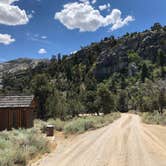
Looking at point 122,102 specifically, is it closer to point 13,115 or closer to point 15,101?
point 15,101

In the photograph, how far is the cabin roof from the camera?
3469 cm

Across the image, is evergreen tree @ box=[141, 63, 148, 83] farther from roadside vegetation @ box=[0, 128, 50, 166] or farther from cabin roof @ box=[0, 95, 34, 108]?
roadside vegetation @ box=[0, 128, 50, 166]

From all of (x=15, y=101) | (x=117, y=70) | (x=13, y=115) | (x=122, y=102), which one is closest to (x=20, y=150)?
(x=13, y=115)

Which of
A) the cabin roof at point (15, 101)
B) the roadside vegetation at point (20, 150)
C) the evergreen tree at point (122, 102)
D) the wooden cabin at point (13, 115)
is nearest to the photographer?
the roadside vegetation at point (20, 150)

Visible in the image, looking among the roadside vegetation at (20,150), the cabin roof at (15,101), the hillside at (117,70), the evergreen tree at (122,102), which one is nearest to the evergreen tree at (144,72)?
the hillside at (117,70)

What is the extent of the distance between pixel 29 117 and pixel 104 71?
137 meters

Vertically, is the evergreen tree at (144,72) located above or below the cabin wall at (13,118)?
above

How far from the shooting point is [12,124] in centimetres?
3469

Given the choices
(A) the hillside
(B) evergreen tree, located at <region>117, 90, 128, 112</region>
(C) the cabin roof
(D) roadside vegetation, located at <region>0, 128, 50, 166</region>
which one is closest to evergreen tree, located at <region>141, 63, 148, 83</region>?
(A) the hillside

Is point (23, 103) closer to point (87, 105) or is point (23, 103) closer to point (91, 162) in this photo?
point (91, 162)

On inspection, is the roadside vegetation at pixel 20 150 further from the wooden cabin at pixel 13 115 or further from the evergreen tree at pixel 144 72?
the evergreen tree at pixel 144 72

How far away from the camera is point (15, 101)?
35219 millimetres

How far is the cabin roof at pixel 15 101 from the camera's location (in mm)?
34688

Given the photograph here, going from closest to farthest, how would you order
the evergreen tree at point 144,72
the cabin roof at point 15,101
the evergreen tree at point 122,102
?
the cabin roof at point 15,101 → the evergreen tree at point 122,102 → the evergreen tree at point 144,72
